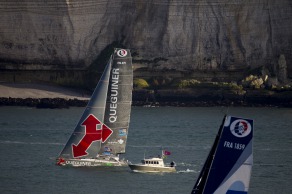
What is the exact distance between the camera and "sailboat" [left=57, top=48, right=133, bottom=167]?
4591 cm

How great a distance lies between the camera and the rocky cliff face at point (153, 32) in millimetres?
89312

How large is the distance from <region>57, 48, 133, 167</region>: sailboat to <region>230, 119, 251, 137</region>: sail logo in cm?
1783

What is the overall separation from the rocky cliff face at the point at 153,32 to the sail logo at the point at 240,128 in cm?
6103

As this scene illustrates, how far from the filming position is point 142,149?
54.0 meters

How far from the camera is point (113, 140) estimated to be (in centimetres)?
4619

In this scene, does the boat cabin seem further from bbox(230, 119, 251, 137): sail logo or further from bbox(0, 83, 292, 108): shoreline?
bbox(0, 83, 292, 108): shoreline

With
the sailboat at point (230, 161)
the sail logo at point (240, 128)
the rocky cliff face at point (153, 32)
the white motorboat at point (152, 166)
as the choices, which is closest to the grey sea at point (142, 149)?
the white motorboat at point (152, 166)

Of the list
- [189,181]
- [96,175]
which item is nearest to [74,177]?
[96,175]

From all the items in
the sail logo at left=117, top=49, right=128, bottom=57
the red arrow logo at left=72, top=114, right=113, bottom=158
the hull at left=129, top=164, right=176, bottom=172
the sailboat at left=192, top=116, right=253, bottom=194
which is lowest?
the hull at left=129, top=164, right=176, bottom=172

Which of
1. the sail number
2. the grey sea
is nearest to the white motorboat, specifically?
the grey sea

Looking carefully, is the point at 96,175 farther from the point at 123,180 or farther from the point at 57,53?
the point at 57,53

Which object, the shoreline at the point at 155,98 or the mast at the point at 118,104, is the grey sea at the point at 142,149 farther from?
the shoreline at the point at 155,98

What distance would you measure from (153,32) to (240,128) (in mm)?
62353

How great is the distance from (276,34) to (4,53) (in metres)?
20.3
